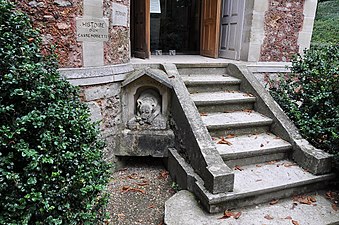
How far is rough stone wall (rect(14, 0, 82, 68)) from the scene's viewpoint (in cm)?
248

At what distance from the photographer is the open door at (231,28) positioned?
14.7 feet

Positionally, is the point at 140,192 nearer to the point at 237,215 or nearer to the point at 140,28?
the point at 237,215

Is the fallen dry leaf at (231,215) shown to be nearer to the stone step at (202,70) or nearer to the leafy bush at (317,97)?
the leafy bush at (317,97)

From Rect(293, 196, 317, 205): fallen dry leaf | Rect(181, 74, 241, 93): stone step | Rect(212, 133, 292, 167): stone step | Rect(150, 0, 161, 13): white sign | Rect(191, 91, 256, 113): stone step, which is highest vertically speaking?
Rect(150, 0, 161, 13): white sign

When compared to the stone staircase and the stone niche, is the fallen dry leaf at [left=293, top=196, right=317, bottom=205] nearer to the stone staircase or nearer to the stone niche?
the stone staircase

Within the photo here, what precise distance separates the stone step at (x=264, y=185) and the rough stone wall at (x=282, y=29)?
6.93ft

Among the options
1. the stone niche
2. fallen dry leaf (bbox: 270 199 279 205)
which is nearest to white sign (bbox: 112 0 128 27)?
the stone niche

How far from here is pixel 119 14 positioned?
308 cm

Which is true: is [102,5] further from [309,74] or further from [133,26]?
[309,74]

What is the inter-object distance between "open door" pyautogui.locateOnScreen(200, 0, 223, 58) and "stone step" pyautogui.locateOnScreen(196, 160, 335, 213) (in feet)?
9.26

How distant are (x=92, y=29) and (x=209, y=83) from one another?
1.64 meters

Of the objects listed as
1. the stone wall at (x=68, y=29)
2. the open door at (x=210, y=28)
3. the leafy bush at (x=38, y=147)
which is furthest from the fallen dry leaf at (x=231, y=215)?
the open door at (x=210, y=28)

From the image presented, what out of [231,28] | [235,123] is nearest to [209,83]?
[235,123]

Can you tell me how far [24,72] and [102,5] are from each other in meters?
1.45
